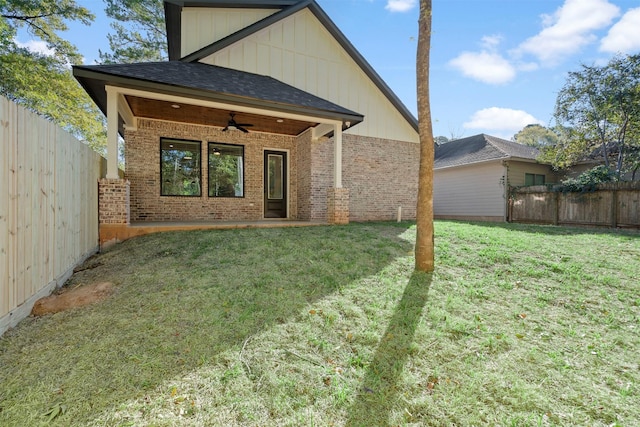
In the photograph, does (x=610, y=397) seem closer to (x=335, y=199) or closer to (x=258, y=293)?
(x=258, y=293)

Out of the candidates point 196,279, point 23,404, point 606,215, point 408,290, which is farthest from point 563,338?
point 606,215

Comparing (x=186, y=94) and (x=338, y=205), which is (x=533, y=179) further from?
(x=186, y=94)

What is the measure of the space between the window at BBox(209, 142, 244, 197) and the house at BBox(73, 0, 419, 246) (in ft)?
0.10

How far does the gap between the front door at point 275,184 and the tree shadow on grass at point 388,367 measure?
22.6 ft

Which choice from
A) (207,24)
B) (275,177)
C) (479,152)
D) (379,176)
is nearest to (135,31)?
(207,24)

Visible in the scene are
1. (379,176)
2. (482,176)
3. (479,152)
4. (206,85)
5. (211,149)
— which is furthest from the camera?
(479,152)

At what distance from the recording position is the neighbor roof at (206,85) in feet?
18.2

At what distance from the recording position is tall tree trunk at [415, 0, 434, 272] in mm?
4199

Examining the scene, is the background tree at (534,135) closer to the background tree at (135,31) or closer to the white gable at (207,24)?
the white gable at (207,24)

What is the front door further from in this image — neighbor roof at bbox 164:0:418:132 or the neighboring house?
the neighboring house

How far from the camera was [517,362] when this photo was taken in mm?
2516

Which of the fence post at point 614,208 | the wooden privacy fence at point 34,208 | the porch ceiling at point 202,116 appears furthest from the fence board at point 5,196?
the fence post at point 614,208

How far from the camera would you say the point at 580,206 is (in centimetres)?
1070

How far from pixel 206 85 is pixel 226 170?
3339 millimetres
